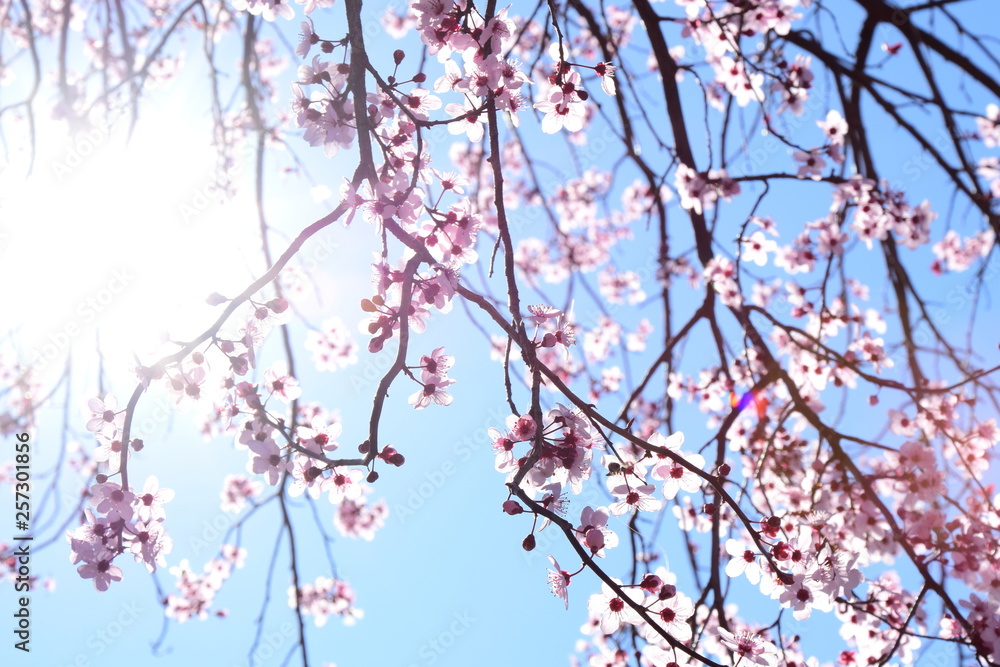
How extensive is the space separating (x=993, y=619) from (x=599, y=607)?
1850 millimetres

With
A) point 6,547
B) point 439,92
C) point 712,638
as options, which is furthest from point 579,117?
point 6,547

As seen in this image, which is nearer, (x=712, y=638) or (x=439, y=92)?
(x=439, y=92)

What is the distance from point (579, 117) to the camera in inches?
90.3

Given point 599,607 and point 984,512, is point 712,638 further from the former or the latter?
point 599,607

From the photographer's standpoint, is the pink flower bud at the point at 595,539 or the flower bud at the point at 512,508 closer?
the flower bud at the point at 512,508

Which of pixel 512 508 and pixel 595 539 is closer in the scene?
pixel 512 508

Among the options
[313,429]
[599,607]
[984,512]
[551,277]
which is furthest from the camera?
[551,277]

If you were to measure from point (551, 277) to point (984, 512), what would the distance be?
19.6ft

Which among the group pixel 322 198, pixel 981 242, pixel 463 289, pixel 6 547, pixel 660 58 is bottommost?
pixel 463 289

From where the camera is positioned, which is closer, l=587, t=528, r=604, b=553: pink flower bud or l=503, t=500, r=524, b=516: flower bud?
l=503, t=500, r=524, b=516: flower bud

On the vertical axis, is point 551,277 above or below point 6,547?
above

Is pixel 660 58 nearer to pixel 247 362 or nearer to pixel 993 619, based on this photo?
pixel 247 362

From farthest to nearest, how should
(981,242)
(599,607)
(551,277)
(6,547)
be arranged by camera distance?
(551,277), (981,242), (6,547), (599,607)

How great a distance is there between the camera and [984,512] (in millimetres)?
2951
